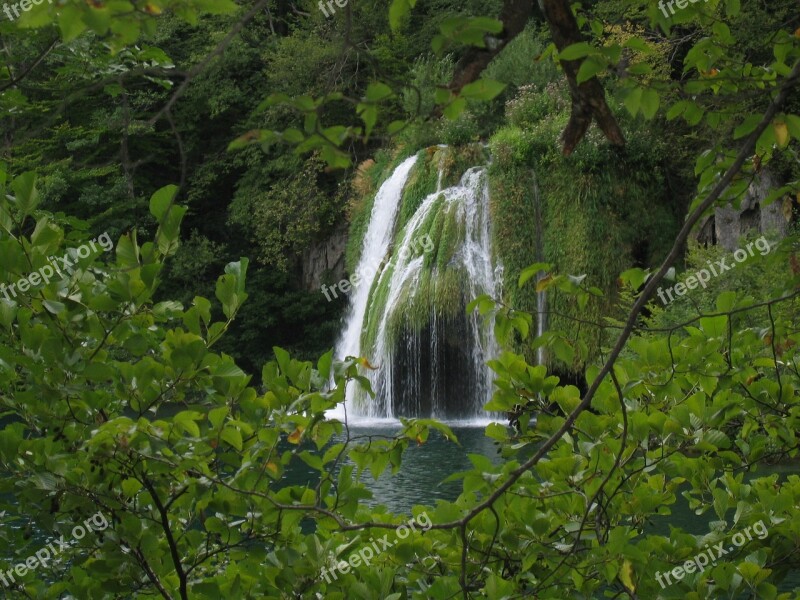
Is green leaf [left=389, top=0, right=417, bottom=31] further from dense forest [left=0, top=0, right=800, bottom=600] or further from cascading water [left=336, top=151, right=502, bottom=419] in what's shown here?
cascading water [left=336, top=151, right=502, bottom=419]

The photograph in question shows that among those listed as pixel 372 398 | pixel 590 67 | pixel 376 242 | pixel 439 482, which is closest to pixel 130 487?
pixel 372 398

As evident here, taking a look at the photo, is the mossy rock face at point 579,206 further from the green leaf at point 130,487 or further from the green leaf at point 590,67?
the green leaf at point 590,67

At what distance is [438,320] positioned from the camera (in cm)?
1437

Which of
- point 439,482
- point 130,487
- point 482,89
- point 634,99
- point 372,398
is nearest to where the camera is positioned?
point 482,89

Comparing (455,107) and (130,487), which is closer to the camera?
(455,107)

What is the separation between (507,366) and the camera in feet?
7.19

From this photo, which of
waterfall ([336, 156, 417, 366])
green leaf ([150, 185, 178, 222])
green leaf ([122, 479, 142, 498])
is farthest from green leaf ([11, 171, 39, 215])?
waterfall ([336, 156, 417, 366])

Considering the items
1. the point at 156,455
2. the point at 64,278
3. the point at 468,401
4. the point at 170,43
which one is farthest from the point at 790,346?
the point at 170,43

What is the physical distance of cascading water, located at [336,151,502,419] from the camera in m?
14.3

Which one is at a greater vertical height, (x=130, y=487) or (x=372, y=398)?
(x=372, y=398)

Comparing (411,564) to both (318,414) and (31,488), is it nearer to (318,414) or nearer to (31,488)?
(318,414)

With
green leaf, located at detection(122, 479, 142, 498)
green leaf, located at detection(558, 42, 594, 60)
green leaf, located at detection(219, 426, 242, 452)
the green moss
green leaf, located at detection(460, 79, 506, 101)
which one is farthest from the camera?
the green moss

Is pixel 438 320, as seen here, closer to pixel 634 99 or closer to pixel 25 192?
pixel 25 192

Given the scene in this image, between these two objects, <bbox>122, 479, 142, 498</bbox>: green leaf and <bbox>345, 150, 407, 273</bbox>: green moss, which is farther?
<bbox>345, 150, 407, 273</bbox>: green moss
